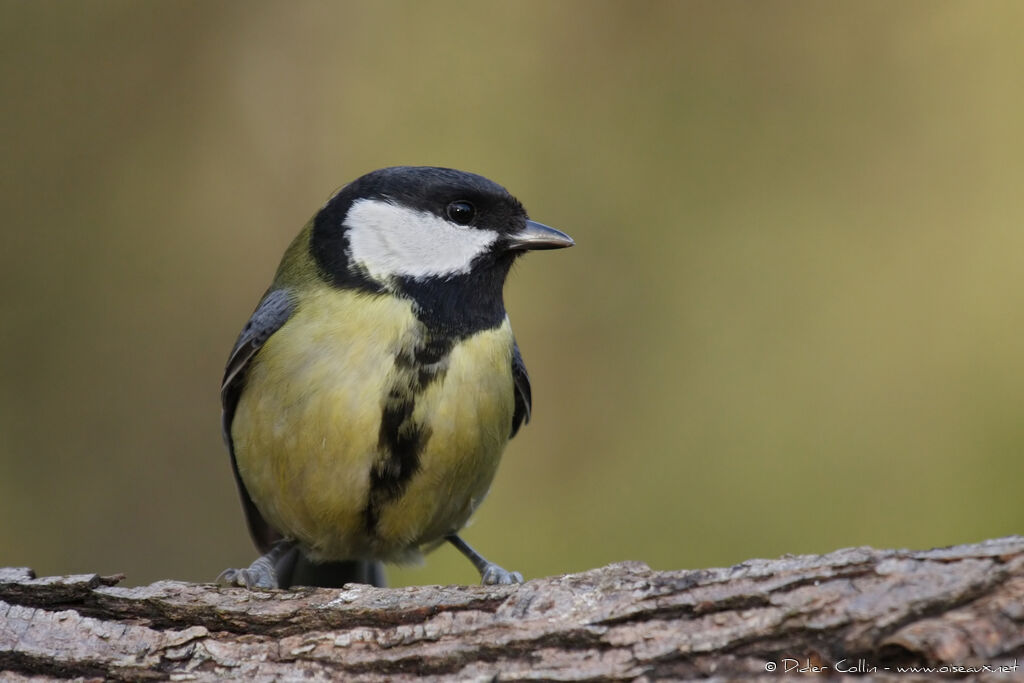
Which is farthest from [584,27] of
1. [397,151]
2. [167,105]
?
[167,105]

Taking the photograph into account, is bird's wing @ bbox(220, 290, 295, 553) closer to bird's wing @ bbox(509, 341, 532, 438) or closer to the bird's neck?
the bird's neck

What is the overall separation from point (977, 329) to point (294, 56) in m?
4.00

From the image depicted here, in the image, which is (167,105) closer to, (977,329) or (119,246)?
(119,246)

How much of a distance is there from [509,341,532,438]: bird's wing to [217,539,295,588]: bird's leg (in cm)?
90

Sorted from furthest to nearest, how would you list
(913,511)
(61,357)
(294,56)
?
(294,56) < (61,357) < (913,511)

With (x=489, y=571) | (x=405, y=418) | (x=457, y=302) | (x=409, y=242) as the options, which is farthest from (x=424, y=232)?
(x=489, y=571)

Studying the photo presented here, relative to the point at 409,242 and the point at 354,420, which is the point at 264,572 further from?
the point at 409,242

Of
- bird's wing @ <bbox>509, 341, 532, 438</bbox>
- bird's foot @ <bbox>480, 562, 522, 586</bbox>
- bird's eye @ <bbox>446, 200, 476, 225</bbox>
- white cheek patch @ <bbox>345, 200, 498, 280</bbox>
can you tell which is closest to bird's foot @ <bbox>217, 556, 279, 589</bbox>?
bird's foot @ <bbox>480, 562, 522, 586</bbox>

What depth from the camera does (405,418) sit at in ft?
10.1

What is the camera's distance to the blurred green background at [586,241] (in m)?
5.40

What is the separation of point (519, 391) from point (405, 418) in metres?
0.66

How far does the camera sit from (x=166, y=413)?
564 centimetres

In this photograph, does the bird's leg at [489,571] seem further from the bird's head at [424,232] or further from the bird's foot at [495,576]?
the bird's head at [424,232]

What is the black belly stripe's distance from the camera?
307cm
